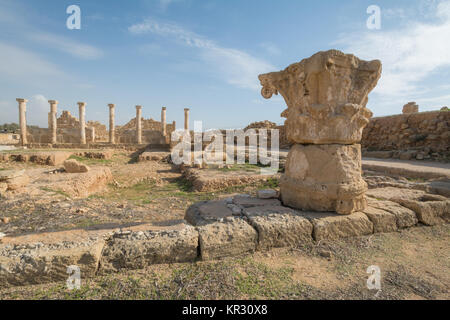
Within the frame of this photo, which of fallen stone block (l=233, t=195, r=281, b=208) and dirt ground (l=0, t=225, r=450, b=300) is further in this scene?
fallen stone block (l=233, t=195, r=281, b=208)

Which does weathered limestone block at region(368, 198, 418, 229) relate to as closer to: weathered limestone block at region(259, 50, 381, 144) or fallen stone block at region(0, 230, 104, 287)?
weathered limestone block at region(259, 50, 381, 144)

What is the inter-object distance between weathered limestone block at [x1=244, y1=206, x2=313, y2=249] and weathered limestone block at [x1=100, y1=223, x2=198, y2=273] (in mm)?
731

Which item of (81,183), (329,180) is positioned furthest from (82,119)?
(329,180)

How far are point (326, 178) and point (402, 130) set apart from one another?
488 inches

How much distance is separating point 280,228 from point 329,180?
99 cm

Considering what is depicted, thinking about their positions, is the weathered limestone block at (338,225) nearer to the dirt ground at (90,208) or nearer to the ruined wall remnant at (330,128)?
the ruined wall remnant at (330,128)

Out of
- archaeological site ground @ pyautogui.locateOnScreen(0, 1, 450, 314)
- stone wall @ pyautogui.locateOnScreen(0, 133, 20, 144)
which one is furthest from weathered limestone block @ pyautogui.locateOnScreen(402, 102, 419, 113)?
stone wall @ pyautogui.locateOnScreen(0, 133, 20, 144)

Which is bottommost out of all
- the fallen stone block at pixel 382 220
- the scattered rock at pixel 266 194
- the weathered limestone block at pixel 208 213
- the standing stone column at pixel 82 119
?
the fallen stone block at pixel 382 220

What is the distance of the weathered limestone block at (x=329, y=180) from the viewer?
2.86 m

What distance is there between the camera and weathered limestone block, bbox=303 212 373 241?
2.63m

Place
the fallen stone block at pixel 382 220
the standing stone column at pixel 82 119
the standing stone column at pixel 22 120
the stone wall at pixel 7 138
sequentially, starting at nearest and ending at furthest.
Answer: the fallen stone block at pixel 382 220 → the standing stone column at pixel 22 120 → the standing stone column at pixel 82 119 → the stone wall at pixel 7 138

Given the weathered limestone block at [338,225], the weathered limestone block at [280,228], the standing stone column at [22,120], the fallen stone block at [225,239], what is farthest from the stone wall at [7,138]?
the weathered limestone block at [338,225]

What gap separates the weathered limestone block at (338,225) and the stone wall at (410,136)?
10.2m

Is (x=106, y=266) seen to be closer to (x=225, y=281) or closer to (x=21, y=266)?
(x=21, y=266)
